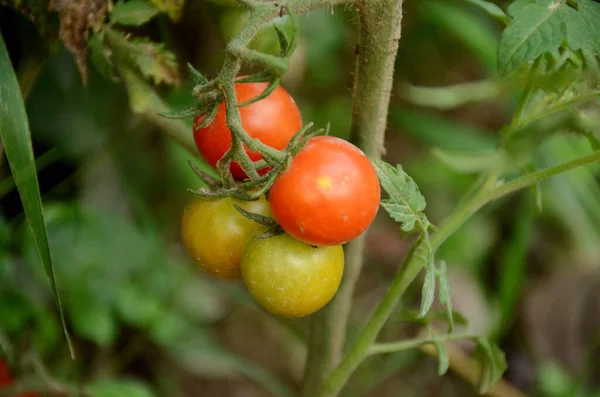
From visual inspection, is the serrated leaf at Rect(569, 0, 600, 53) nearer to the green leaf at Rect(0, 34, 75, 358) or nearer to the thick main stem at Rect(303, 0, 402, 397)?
the thick main stem at Rect(303, 0, 402, 397)

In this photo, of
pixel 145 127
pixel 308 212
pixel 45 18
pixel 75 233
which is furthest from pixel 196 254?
pixel 145 127

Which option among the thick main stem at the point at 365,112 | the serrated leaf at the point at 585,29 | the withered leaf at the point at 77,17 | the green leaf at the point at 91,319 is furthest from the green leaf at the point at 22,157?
the serrated leaf at the point at 585,29

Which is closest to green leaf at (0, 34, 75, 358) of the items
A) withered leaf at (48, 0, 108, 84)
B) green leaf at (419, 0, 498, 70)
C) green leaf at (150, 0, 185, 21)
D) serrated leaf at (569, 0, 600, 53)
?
withered leaf at (48, 0, 108, 84)

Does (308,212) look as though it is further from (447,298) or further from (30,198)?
(30,198)

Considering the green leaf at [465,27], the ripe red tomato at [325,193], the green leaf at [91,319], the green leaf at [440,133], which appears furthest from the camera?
the green leaf at [440,133]

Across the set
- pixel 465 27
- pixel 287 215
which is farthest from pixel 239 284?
pixel 287 215

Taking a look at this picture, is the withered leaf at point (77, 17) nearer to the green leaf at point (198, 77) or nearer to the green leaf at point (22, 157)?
the green leaf at point (22, 157)
